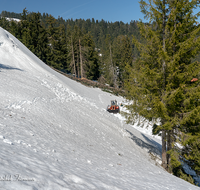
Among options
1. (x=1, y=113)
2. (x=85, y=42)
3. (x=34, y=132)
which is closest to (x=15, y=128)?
(x=34, y=132)

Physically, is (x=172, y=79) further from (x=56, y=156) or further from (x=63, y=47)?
(x=63, y=47)

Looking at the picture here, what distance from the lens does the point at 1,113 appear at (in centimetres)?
723

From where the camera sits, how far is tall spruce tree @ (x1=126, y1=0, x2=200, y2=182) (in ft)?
24.0

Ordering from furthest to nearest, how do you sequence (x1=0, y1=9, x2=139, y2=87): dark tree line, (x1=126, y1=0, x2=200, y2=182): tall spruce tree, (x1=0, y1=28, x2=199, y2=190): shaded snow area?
1. (x1=0, y1=9, x2=139, y2=87): dark tree line
2. (x1=126, y1=0, x2=200, y2=182): tall spruce tree
3. (x1=0, y1=28, x2=199, y2=190): shaded snow area

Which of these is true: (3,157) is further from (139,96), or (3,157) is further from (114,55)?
(114,55)

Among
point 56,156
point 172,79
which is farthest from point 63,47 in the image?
point 56,156

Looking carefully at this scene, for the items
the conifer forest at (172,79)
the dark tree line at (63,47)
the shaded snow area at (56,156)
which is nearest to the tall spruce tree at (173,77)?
the conifer forest at (172,79)

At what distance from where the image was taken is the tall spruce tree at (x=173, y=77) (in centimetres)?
732

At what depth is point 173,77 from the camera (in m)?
7.80

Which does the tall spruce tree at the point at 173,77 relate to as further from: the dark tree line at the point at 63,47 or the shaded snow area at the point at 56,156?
the dark tree line at the point at 63,47

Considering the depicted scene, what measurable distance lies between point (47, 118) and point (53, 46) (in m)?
33.8

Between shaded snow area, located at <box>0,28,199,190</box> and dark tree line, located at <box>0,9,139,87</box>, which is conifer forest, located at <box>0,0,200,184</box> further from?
dark tree line, located at <box>0,9,139,87</box>

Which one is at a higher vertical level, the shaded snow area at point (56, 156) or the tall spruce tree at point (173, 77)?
the tall spruce tree at point (173, 77)

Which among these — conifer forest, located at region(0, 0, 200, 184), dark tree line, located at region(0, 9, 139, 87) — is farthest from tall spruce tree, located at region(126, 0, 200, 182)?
dark tree line, located at region(0, 9, 139, 87)
